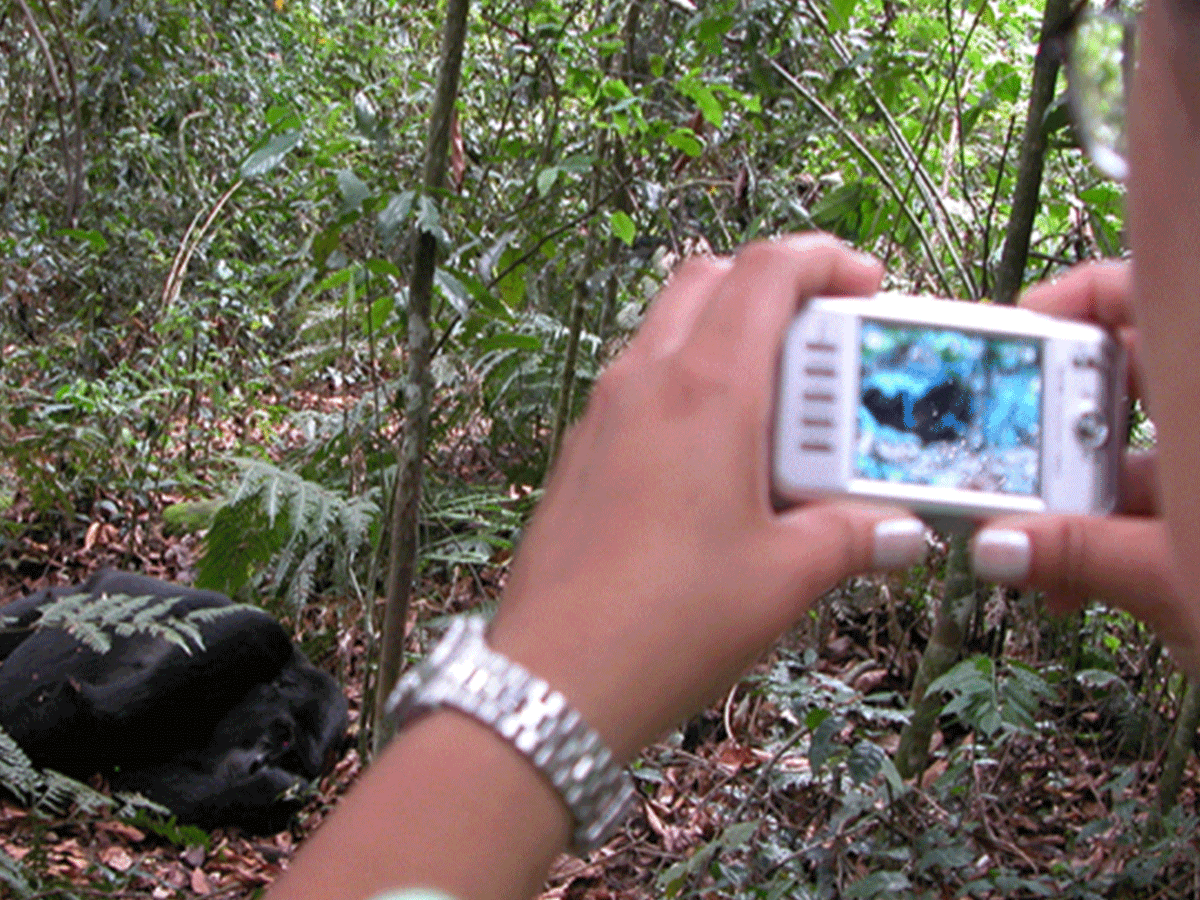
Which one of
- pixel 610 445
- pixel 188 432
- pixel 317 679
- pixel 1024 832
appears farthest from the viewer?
pixel 188 432

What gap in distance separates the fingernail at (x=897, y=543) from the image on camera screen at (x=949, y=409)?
0.09m

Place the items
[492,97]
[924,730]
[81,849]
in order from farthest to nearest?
[492,97] < [81,849] < [924,730]

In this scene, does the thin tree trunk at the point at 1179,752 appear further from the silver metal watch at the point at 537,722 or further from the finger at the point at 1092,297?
the silver metal watch at the point at 537,722

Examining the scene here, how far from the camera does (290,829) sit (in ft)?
12.3

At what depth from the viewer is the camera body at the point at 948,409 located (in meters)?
0.86

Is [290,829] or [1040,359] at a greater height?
[1040,359]

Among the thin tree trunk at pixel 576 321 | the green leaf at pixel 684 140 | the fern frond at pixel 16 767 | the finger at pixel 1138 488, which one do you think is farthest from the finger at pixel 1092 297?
the thin tree trunk at pixel 576 321

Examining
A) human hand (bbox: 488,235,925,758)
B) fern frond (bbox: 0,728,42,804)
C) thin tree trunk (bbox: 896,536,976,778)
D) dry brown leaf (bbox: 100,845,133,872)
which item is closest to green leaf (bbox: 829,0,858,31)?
thin tree trunk (bbox: 896,536,976,778)

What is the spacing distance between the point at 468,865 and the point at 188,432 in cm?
530

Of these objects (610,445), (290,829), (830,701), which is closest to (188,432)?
(290,829)

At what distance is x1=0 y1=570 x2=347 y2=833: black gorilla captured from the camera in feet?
12.3

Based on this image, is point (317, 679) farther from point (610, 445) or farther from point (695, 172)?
point (610, 445)

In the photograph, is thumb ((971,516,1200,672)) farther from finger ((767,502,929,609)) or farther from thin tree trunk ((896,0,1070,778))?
thin tree trunk ((896,0,1070,778))

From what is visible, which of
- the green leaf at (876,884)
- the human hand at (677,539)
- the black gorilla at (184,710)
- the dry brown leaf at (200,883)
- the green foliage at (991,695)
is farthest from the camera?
the black gorilla at (184,710)
